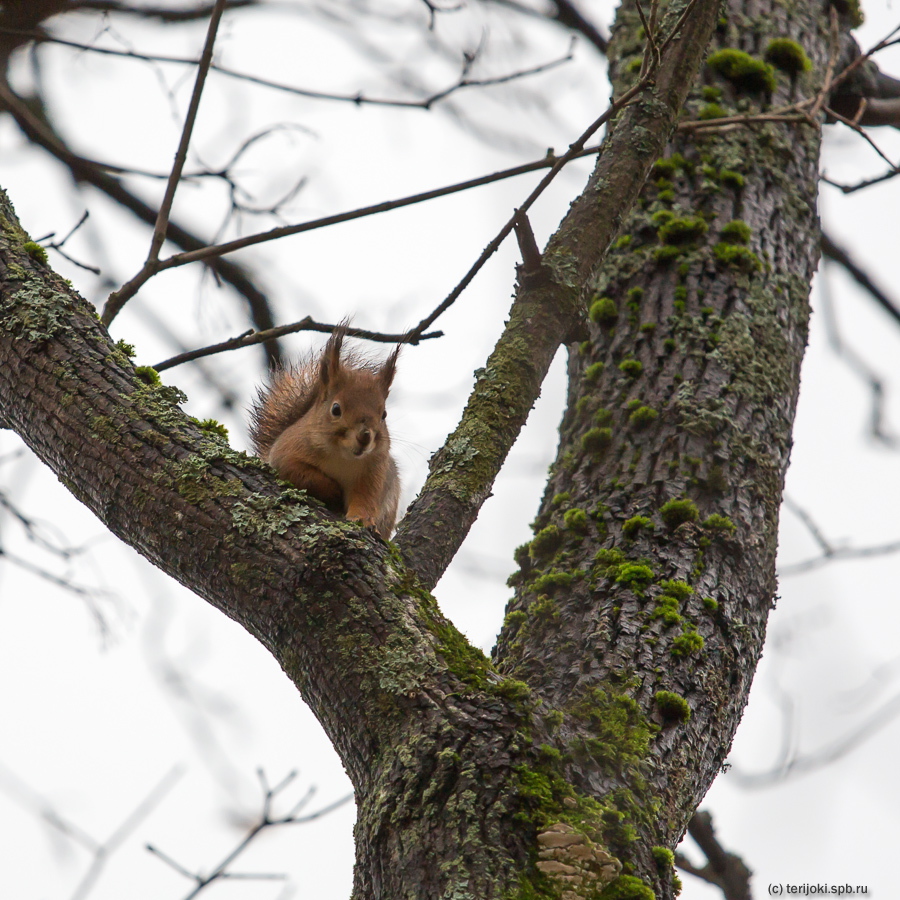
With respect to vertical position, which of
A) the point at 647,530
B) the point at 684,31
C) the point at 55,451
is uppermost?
the point at 684,31

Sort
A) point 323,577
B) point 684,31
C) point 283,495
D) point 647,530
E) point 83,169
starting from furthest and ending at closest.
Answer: point 83,169, point 684,31, point 647,530, point 283,495, point 323,577

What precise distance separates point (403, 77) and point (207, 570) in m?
3.56

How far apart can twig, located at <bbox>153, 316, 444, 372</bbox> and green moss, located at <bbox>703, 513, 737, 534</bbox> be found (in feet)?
2.39

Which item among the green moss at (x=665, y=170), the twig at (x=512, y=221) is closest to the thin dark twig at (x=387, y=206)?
the twig at (x=512, y=221)

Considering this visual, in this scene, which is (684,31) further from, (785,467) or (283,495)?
(283,495)

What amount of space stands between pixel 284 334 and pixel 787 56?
2.22 m

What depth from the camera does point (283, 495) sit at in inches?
67.9

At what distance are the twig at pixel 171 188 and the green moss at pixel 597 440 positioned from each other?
3.64 ft

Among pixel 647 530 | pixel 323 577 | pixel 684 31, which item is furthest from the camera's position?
pixel 684 31

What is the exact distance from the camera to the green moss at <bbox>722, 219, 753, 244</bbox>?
9.36 feet

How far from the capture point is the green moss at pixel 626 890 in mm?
1379

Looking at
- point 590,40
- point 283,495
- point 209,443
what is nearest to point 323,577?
point 283,495

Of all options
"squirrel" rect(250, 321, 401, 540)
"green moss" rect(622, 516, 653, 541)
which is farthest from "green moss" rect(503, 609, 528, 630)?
"squirrel" rect(250, 321, 401, 540)

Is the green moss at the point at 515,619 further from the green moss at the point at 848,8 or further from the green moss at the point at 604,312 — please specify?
the green moss at the point at 848,8
